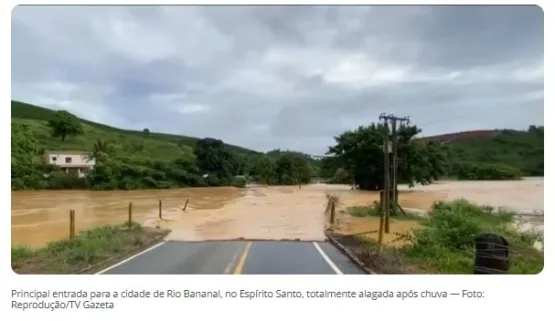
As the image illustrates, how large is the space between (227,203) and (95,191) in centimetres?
91

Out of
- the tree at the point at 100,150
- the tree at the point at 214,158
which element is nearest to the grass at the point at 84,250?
the tree at the point at 100,150

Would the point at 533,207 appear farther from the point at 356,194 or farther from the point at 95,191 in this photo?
the point at 95,191

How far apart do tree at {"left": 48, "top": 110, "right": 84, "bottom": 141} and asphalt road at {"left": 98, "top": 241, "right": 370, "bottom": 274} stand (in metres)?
0.86

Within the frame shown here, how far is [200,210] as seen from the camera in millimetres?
3758

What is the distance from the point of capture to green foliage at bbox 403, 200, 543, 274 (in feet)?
10.2

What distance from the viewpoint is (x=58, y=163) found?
132 inches

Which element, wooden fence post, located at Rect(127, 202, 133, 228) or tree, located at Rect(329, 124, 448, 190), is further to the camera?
wooden fence post, located at Rect(127, 202, 133, 228)

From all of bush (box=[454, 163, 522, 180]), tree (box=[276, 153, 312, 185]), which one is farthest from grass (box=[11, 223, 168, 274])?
bush (box=[454, 163, 522, 180])

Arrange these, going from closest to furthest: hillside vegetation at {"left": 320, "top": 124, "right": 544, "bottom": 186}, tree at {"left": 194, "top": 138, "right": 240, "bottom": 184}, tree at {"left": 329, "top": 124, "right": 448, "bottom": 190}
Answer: hillside vegetation at {"left": 320, "top": 124, "right": 544, "bottom": 186}
tree at {"left": 194, "top": 138, "right": 240, "bottom": 184}
tree at {"left": 329, "top": 124, "right": 448, "bottom": 190}

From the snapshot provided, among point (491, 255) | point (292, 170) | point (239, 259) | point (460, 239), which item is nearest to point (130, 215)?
point (239, 259)

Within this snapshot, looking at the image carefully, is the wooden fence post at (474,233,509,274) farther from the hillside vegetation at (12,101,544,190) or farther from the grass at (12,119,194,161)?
the grass at (12,119,194,161)

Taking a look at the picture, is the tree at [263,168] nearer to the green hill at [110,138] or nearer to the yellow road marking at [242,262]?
the green hill at [110,138]

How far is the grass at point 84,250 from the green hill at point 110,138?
0.63m
